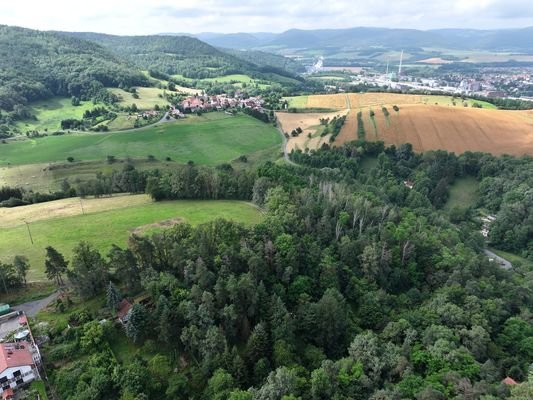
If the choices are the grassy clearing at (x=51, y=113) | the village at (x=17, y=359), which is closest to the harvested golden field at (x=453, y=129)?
the village at (x=17, y=359)

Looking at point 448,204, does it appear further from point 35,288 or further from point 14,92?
point 14,92

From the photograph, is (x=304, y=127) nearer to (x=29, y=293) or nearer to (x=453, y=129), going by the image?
(x=453, y=129)

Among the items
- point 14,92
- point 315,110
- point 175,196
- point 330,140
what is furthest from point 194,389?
point 14,92

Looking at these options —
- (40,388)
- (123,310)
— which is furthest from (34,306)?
(40,388)

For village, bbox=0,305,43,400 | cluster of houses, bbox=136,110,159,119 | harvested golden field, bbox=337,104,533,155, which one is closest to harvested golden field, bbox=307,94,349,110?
harvested golden field, bbox=337,104,533,155

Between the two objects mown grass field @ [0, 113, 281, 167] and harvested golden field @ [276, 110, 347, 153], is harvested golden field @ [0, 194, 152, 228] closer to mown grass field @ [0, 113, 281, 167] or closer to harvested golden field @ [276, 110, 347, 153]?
mown grass field @ [0, 113, 281, 167]

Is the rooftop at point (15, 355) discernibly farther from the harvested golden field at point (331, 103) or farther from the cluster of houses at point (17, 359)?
the harvested golden field at point (331, 103)

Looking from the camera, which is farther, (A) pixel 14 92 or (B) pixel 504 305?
(A) pixel 14 92
